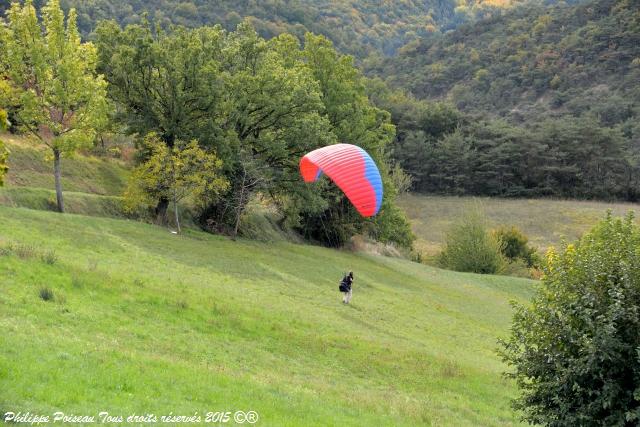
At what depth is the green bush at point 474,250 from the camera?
62.8 m

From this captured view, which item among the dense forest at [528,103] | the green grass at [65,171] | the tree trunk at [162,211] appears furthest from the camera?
the dense forest at [528,103]

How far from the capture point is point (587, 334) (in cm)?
1304

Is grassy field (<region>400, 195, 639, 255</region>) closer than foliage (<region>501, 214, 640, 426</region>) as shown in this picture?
No

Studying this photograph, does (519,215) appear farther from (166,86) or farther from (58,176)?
(58,176)

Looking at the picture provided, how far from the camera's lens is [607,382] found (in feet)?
41.4

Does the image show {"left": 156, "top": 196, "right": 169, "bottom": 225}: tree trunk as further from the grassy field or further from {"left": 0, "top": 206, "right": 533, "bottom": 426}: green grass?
the grassy field

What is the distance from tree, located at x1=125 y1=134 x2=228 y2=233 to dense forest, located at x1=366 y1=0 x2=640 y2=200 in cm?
7239

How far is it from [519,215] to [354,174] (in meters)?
71.0

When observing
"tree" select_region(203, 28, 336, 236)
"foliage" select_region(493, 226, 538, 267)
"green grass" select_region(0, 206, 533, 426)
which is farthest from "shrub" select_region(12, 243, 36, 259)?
"foliage" select_region(493, 226, 538, 267)

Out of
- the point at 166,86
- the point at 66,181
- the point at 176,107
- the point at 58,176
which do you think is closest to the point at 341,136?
the point at 176,107

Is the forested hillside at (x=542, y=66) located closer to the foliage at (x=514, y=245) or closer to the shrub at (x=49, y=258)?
the foliage at (x=514, y=245)

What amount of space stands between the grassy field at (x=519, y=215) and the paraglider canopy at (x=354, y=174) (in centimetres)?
5051

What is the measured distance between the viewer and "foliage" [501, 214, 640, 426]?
12.6m

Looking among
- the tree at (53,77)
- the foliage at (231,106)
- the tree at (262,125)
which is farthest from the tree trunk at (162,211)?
the tree at (53,77)
